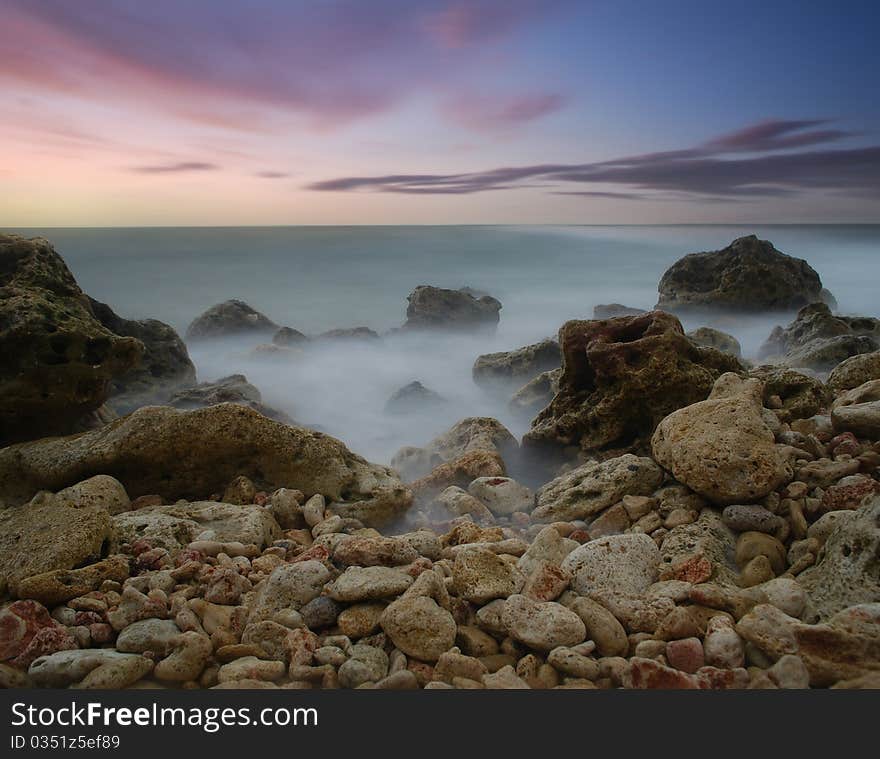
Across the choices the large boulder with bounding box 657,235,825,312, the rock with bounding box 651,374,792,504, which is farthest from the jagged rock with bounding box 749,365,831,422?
the large boulder with bounding box 657,235,825,312

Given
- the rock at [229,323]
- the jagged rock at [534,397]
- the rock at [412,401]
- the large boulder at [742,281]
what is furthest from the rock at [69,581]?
the large boulder at [742,281]

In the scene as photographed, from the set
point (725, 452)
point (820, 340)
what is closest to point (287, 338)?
point (820, 340)

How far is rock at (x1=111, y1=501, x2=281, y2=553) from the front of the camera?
3.11 meters

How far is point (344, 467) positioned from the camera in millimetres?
4098

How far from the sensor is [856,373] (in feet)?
16.4

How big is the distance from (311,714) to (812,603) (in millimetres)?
1840

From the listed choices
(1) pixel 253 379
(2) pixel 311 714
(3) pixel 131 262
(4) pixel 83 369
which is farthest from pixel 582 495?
(3) pixel 131 262

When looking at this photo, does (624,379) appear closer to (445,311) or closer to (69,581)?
(69,581)

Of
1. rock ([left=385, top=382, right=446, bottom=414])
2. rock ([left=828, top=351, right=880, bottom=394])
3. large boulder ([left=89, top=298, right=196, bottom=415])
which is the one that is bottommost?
rock ([left=385, top=382, right=446, bottom=414])

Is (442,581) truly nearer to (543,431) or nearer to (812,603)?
(812,603)

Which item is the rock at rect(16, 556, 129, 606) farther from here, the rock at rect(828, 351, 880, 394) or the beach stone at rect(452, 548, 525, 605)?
the rock at rect(828, 351, 880, 394)

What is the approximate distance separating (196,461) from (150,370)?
4901 mm

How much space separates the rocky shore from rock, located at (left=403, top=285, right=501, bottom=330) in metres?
12.1

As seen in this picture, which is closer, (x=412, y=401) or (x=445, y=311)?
(x=412, y=401)
